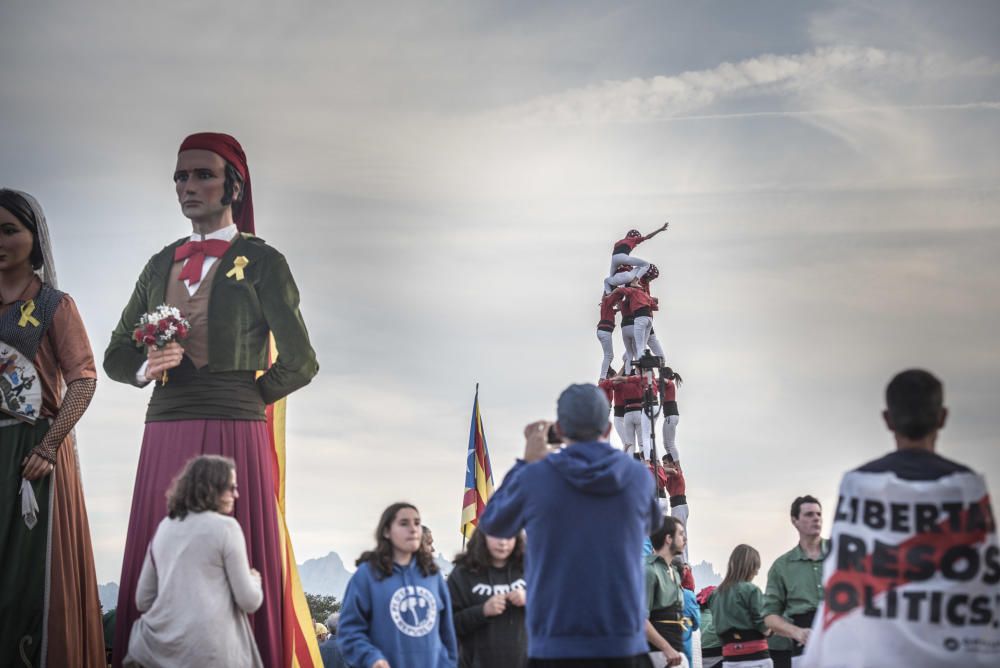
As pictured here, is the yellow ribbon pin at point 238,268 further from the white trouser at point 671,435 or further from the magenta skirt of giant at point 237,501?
the white trouser at point 671,435

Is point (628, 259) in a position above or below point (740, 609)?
above

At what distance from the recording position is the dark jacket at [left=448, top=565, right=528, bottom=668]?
20.4 ft

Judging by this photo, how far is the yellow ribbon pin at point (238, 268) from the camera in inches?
261

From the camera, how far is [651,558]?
7812 mm

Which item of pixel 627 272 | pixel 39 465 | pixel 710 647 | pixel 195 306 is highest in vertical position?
pixel 627 272

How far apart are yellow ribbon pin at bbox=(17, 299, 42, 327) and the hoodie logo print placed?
8.93 feet

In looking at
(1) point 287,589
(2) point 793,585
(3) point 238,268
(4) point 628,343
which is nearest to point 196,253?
(3) point 238,268

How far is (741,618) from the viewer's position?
29.3ft

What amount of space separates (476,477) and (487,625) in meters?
7.70

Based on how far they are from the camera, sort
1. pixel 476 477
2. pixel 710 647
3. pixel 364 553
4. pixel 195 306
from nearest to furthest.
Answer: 1. pixel 364 553
2. pixel 195 306
3. pixel 710 647
4. pixel 476 477

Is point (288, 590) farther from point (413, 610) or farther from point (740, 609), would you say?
point (740, 609)

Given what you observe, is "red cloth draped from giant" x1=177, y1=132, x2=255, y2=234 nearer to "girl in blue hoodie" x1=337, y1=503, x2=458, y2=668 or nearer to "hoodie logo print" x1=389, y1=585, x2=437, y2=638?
"girl in blue hoodie" x1=337, y1=503, x2=458, y2=668

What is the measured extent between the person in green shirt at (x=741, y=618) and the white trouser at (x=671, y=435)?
8.79 meters

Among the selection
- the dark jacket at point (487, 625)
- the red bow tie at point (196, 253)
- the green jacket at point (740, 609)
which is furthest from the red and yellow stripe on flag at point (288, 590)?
the green jacket at point (740, 609)
